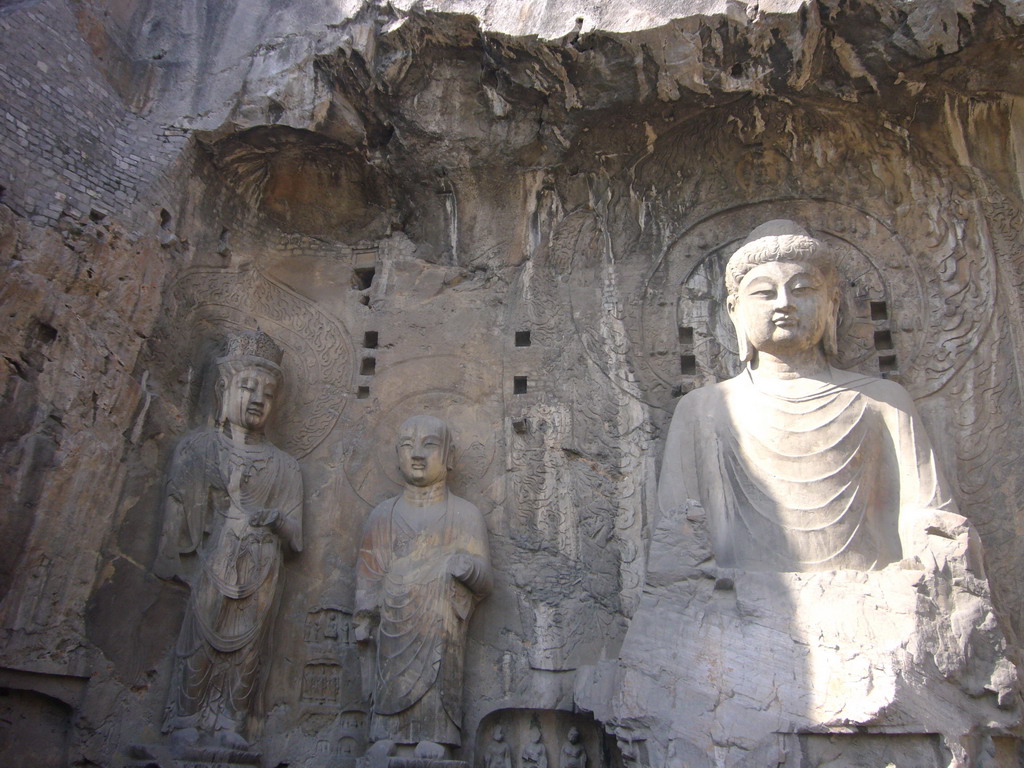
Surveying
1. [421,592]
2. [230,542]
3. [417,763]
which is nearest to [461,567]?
[421,592]

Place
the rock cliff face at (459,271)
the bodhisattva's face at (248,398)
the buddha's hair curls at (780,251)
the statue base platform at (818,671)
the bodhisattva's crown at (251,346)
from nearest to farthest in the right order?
the statue base platform at (818,671), the rock cliff face at (459,271), the buddha's hair curls at (780,251), the bodhisattva's face at (248,398), the bodhisattva's crown at (251,346)

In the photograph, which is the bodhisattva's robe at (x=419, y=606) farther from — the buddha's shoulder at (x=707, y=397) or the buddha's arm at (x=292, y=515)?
the buddha's shoulder at (x=707, y=397)

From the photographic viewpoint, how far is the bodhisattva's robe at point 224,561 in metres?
5.37

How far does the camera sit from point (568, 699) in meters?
5.49

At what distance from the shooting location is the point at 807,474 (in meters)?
5.24

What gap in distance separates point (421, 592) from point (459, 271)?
234 cm

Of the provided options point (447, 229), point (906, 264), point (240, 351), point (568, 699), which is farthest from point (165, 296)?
point (906, 264)

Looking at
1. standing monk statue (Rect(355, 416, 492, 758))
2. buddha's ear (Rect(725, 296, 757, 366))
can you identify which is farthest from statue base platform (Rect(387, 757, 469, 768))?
buddha's ear (Rect(725, 296, 757, 366))

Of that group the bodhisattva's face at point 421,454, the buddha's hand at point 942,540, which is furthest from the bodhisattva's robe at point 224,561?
the buddha's hand at point 942,540

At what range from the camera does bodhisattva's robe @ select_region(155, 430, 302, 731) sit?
211 inches

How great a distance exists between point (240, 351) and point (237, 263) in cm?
86

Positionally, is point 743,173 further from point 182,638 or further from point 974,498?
point 182,638

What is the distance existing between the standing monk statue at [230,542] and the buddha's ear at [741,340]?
2800 mm

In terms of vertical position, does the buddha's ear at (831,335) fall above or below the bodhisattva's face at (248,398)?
above
